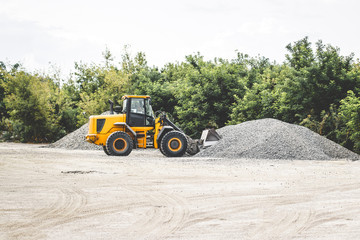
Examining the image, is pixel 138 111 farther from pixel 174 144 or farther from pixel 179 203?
pixel 179 203

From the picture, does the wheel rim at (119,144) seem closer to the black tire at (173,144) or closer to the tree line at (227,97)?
the black tire at (173,144)

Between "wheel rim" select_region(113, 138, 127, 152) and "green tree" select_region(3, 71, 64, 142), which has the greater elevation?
"green tree" select_region(3, 71, 64, 142)

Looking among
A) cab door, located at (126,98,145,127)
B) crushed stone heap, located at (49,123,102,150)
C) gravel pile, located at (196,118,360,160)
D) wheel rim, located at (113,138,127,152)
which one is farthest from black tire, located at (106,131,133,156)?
crushed stone heap, located at (49,123,102,150)

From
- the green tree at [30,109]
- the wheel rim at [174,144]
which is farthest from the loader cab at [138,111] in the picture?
the green tree at [30,109]

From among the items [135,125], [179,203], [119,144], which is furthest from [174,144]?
[179,203]

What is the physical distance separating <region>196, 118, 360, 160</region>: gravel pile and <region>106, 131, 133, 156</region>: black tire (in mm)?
3230

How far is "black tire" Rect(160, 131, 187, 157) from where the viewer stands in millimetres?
18545

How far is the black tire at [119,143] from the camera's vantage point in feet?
61.2

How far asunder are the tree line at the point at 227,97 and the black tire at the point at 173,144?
23.7 ft

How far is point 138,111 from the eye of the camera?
63.3 feet

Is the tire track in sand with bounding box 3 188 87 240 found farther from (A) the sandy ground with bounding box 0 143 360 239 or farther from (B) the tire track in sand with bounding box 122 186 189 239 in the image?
(B) the tire track in sand with bounding box 122 186 189 239

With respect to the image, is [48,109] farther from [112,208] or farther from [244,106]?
[112,208]

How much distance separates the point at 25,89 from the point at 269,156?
22.9 meters

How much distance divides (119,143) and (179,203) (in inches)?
445
